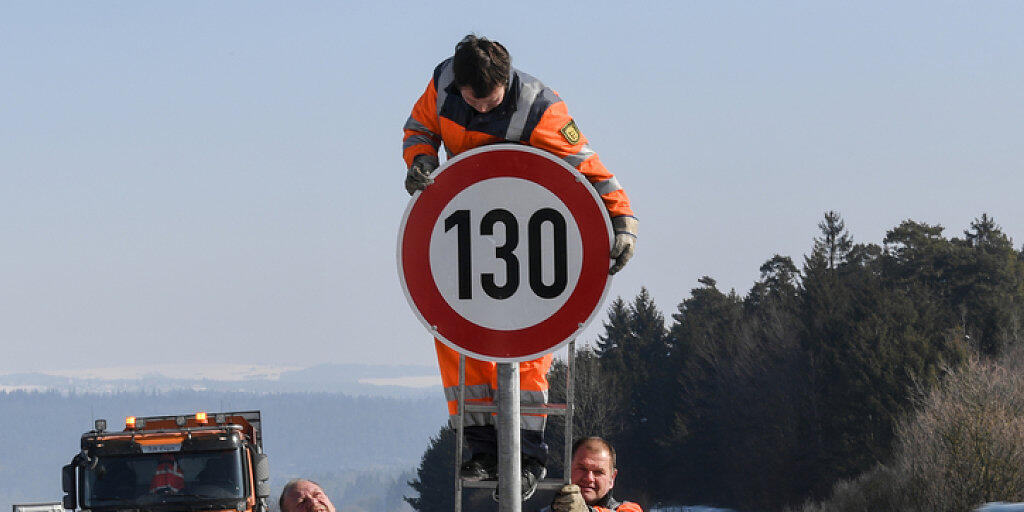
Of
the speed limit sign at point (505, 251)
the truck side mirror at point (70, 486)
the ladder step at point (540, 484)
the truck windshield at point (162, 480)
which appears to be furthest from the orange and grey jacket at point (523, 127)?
the truck side mirror at point (70, 486)

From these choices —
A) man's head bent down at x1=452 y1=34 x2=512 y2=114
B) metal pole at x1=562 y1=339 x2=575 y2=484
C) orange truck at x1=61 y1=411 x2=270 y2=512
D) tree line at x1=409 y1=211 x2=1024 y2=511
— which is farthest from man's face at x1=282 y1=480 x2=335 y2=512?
tree line at x1=409 y1=211 x2=1024 y2=511

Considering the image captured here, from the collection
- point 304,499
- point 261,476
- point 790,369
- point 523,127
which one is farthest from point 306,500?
point 790,369

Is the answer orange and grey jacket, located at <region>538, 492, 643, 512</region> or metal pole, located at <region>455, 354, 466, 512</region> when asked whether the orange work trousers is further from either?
orange and grey jacket, located at <region>538, 492, 643, 512</region>

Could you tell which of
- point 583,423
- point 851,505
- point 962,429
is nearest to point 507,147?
point 962,429

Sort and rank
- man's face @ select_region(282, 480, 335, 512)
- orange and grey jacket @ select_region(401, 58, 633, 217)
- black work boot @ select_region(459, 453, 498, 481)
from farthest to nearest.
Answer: man's face @ select_region(282, 480, 335, 512) → black work boot @ select_region(459, 453, 498, 481) → orange and grey jacket @ select_region(401, 58, 633, 217)

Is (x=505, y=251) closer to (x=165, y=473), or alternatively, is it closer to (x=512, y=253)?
(x=512, y=253)

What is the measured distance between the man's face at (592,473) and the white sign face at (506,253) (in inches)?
45.0

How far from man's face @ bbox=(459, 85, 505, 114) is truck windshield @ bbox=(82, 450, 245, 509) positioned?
45.2ft

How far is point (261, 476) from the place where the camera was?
1873 centimetres

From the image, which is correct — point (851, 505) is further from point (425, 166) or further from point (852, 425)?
point (425, 166)

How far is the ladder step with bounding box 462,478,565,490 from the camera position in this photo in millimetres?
4832

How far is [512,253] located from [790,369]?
71221mm

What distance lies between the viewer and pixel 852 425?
6656 centimetres

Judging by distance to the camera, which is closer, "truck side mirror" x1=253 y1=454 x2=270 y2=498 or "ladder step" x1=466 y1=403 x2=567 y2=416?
"ladder step" x1=466 y1=403 x2=567 y2=416
